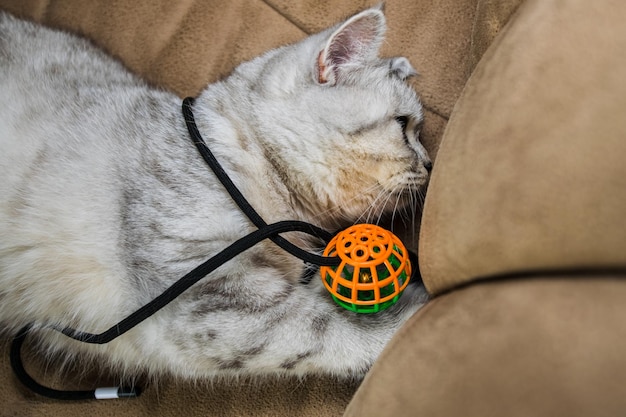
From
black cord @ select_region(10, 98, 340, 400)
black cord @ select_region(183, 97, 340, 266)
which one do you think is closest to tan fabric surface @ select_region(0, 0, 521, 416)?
black cord @ select_region(10, 98, 340, 400)

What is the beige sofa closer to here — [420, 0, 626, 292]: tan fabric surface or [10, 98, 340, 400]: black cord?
[420, 0, 626, 292]: tan fabric surface

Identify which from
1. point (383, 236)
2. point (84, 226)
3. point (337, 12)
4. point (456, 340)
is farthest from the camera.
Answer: point (337, 12)

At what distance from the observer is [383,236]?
108cm

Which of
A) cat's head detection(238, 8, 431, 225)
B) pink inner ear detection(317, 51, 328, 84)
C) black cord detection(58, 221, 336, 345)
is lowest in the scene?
black cord detection(58, 221, 336, 345)

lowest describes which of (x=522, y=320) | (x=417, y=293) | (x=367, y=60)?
(x=417, y=293)

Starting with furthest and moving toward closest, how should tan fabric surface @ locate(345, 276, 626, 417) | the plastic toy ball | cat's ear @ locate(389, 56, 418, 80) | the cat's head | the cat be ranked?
cat's ear @ locate(389, 56, 418, 80) < the cat's head < the cat < the plastic toy ball < tan fabric surface @ locate(345, 276, 626, 417)

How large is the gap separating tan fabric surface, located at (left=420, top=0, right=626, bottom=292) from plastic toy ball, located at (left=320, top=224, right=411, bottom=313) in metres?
0.07

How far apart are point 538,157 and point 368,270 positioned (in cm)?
38

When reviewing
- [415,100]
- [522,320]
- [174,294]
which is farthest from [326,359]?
[415,100]

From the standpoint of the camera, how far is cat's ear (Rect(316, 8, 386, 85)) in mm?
1255

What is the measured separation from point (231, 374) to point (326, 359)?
0.23 metres

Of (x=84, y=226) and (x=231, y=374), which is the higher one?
(x=84, y=226)

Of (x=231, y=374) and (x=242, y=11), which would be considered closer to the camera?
(x=231, y=374)

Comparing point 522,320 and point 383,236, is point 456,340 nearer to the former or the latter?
point 522,320
